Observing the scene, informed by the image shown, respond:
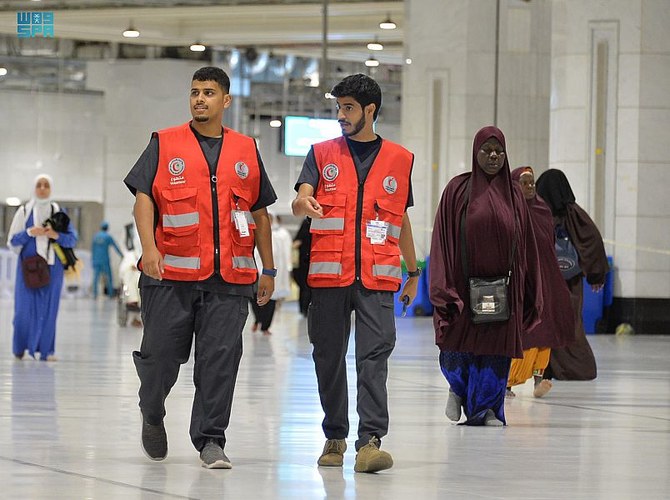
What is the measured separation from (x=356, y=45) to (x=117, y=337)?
14.9 meters

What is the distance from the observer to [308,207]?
19.9 feet

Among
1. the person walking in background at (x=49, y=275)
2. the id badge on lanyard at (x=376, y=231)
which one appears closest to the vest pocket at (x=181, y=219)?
the id badge on lanyard at (x=376, y=231)

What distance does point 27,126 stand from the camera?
103 ft

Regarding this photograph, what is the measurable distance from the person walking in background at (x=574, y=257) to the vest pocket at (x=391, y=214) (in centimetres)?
450

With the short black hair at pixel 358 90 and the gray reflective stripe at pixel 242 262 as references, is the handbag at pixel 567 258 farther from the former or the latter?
the gray reflective stripe at pixel 242 262

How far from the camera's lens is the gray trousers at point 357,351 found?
611cm

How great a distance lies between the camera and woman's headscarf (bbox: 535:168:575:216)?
424 inches

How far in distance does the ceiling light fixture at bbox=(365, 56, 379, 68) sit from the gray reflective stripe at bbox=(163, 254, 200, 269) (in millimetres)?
24282

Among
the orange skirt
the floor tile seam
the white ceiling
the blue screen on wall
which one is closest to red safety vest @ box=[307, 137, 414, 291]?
the floor tile seam

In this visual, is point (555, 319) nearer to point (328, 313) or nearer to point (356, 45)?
point (328, 313)

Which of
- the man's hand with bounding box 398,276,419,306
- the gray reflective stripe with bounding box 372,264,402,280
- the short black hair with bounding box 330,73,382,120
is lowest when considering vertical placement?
the man's hand with bounding box 398,276,419,306

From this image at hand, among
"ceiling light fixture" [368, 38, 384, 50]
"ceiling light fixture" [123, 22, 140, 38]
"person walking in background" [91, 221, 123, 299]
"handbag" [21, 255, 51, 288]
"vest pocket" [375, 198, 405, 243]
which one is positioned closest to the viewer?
"vest pocket" [375, 198, 405, 243]

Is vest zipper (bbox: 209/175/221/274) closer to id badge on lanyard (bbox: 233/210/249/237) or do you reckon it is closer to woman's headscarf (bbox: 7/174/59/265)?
id badge on lanyard (bbox: 233/210/249/237)

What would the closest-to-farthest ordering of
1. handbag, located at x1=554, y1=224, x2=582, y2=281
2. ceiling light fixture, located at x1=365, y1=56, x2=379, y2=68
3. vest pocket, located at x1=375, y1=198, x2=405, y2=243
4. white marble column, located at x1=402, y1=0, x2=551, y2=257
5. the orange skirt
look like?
1. vest pocket, located at x1=375, y1=198, x2=405, y2=243
2. the orange skirt
3. handbag, located at x1=554, y1=224, x2=582, y2=281
4. white marble column, located at x1=402, y1=0, x2=551, y2=257
5. ceiling light fixture, located at x1=365, y1=56, x2=379, y2=68
